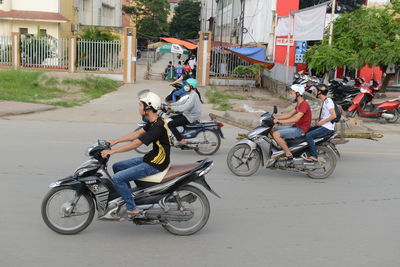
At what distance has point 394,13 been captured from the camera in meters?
16.5

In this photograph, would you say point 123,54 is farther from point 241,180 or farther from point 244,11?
point 241,180

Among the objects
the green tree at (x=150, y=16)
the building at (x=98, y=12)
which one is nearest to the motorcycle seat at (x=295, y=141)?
the building at (x=98, y=12)

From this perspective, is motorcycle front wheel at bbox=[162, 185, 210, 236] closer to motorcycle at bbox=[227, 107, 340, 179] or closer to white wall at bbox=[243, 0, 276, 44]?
motorcycle at bbox=[227, 107, 340, 179]

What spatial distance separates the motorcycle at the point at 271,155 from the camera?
7.90 metres

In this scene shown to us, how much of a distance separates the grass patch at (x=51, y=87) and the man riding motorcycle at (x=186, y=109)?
823 cm

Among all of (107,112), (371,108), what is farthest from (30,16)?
(371,108)

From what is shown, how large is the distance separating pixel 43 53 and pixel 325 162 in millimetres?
19201

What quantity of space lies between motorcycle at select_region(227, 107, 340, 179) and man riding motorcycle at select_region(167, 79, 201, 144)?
1710 millimetres

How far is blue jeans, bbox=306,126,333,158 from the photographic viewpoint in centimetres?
789

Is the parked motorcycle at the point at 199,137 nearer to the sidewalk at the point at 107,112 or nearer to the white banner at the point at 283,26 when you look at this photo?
the sidewalk at the point at 107,112

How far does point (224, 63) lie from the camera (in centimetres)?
2483

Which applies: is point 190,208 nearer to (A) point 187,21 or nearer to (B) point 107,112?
(B) point 107,112

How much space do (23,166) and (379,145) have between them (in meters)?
7.76

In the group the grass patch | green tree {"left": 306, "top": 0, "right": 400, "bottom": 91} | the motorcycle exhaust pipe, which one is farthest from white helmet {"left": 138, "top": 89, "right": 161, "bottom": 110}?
the grass patch
